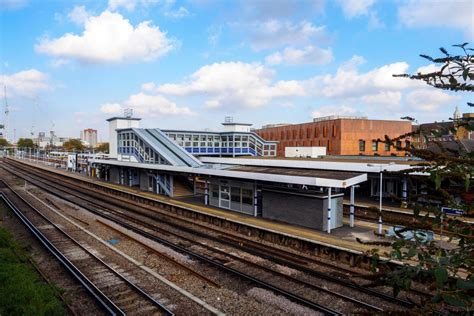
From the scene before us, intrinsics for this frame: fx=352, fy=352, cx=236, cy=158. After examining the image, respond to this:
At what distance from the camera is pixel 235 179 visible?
2283 centimetres

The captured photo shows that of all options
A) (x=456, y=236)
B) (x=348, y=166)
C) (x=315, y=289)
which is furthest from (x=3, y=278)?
(x=348, y=166)

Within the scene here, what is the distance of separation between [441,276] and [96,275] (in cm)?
1324

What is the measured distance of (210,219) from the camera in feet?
69.9

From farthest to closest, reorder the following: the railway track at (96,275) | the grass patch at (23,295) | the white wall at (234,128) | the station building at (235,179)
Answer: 1. the white wall at (234,128)
2. the station building at (235,179)
3. the railway track at (96,275)
4. the grass patch at (23,295)

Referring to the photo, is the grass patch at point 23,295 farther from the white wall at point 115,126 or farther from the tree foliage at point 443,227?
the white wall at point 115,126

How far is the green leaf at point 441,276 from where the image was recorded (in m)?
1.85

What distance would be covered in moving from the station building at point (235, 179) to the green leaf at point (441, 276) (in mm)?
14994

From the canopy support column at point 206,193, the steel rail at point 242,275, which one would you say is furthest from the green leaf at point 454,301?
the canopy support column at point 206,193

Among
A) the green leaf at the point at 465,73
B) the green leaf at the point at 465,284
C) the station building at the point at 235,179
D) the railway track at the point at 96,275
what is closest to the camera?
the green leaf at the point at 465,284

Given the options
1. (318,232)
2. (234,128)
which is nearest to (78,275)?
(318,232)

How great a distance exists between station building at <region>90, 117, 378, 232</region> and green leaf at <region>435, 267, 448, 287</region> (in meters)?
15.0

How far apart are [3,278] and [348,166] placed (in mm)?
19761

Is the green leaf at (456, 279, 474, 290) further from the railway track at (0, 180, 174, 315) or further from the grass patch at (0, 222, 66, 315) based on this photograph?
the railway track at (0, 180, 174, 315)

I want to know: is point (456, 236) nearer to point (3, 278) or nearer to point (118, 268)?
point (3, 278)
